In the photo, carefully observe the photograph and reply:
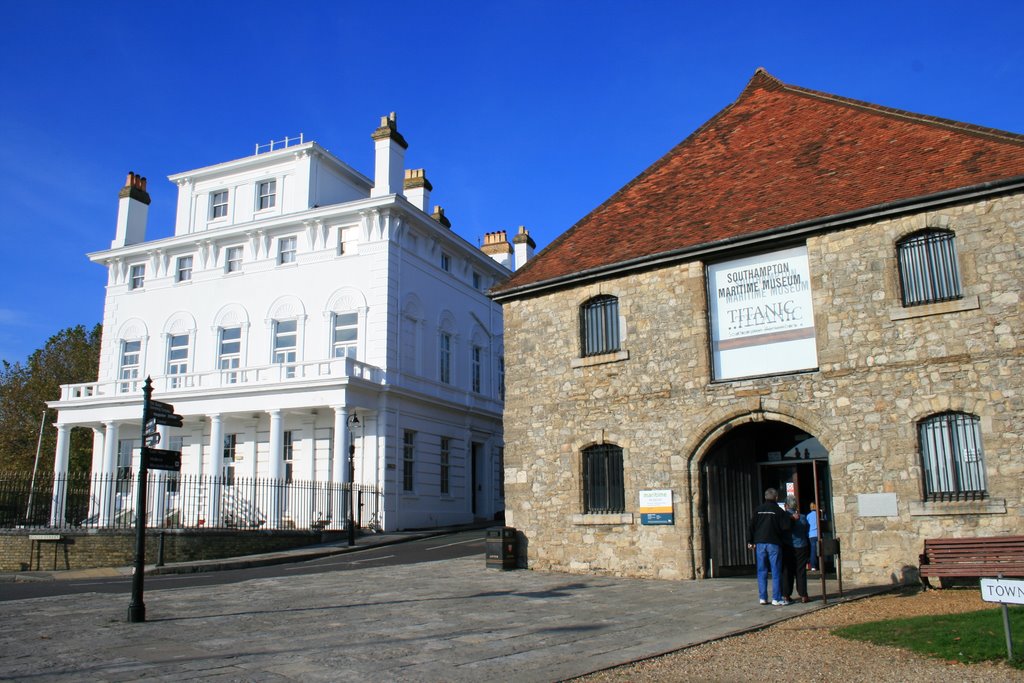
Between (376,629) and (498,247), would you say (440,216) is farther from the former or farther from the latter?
(376,629)

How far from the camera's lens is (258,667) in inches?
318

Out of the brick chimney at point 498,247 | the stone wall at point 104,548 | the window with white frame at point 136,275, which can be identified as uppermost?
the brick chimney at point 498,247

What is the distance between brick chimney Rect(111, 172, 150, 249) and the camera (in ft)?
124

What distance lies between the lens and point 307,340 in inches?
1271

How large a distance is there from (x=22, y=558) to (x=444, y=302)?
17.8m

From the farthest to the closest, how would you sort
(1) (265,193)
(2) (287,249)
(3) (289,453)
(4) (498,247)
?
(4) (498,247) < (1) (265,193) < (2) (287,249) < (3) (289,453)

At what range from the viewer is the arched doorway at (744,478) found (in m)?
16.4

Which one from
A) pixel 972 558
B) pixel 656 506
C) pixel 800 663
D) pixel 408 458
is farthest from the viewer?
pixel 408 458

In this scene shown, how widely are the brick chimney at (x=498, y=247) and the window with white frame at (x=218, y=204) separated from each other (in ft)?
40.4

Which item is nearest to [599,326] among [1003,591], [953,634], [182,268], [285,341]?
[953,634]

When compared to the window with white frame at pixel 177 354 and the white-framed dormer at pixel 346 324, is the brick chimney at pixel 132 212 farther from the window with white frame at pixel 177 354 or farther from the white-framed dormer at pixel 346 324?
the white-framed dormer at pixel 346 324

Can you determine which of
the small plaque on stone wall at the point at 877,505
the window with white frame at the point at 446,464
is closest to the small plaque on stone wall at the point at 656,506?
the small plaque on stone wall at the point at 877,505

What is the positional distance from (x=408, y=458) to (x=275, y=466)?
493cm

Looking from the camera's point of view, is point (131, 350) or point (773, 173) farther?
point (131, 350)
